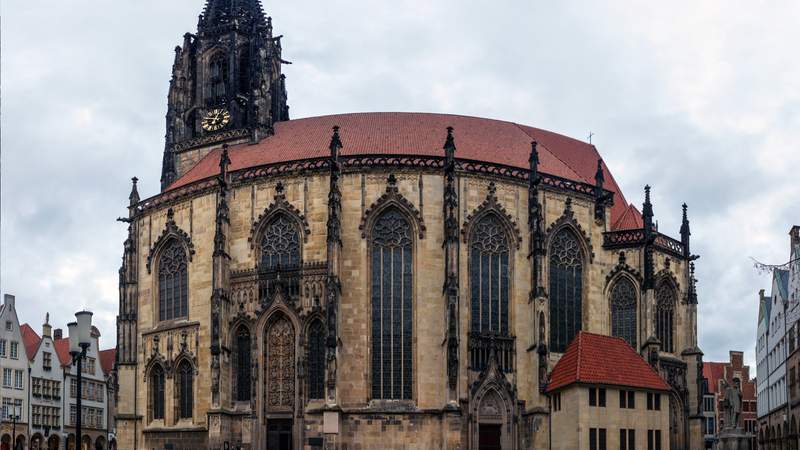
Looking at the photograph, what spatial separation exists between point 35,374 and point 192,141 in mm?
21979

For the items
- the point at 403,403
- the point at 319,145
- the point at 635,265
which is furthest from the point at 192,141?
the point at 635,265

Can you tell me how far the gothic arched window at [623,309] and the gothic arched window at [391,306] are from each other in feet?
36.1

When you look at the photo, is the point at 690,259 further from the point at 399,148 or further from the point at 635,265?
the point at 399,148

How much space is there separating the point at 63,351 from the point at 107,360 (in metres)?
10.2

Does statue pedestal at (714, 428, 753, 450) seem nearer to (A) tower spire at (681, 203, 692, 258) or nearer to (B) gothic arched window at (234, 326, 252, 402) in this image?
(A) tower spire at (681, 203, 692, 258)

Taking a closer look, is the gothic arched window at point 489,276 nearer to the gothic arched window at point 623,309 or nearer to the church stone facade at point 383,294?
the church stone facade at point 383,294

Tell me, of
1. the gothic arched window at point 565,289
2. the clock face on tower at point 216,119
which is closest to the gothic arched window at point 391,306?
the gothic arched window at point 565,289

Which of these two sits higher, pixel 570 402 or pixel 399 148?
pixel 399 148

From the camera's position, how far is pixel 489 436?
48656 mm

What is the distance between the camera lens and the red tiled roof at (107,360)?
85.1 metres

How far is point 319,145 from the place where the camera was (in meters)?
54.5

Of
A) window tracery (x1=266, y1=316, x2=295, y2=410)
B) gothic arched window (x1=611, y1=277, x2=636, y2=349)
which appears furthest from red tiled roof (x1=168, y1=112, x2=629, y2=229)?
window tracery (x1=266, y1=316, x2=295, y2=410)

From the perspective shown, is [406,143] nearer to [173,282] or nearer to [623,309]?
[623,309]

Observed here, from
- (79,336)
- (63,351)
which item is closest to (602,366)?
(79,336)
